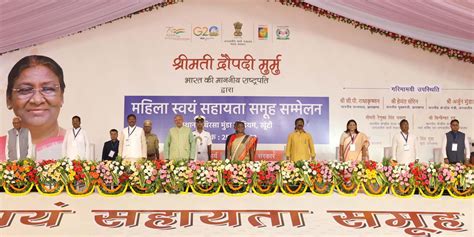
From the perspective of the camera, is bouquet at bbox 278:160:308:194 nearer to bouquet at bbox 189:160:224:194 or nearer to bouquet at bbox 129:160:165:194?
bouquet at bbox 189:160:224:194

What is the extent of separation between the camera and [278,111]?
8.06 metres

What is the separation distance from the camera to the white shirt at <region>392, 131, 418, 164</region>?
21.9 ft

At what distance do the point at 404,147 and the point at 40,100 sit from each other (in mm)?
5040

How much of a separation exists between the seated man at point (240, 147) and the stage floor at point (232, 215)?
1.10m

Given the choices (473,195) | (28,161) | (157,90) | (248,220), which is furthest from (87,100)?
(473,195)

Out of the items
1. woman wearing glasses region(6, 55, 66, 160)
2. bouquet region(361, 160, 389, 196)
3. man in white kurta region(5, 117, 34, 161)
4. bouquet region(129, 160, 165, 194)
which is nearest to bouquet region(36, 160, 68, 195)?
bouquet region(129, 160, 165, 194)

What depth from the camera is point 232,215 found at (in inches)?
188

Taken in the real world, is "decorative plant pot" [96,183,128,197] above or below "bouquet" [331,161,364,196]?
below

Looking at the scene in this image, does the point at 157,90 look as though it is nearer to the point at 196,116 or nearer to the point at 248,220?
the point at 196,116

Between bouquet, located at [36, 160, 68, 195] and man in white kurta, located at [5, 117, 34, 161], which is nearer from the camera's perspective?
bouquet, located at [36, 160, 68, 195]

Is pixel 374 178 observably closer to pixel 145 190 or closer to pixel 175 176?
pixel 175 176

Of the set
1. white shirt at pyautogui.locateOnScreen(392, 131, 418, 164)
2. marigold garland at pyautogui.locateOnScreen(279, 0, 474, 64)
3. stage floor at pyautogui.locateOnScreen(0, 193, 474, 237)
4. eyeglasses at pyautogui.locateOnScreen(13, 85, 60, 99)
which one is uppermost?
marigold garland at pyautogui.locateOnScreen(279, 0, 474, 64)

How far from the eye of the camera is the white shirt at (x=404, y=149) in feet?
21.9

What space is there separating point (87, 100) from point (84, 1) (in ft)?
5.21
